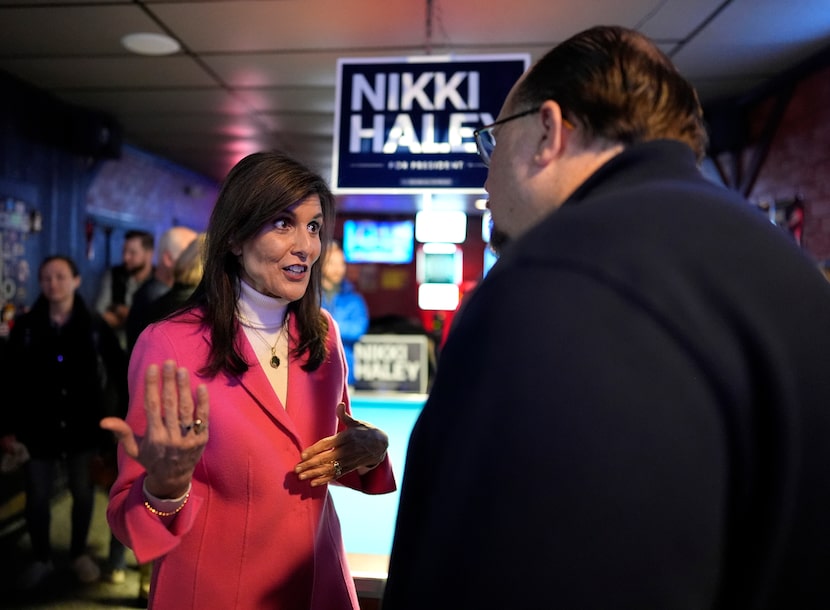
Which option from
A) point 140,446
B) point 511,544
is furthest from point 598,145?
point 140,446

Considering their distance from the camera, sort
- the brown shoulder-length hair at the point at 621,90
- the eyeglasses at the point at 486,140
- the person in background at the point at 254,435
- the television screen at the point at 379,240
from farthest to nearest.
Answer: the television screen at the point at 379,240 → the person in background at the point at 254,435 → the eyeglasses at the point at 486,140 → the brown shoulder-length hair at the point at 621,90

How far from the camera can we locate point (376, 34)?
3676 mm

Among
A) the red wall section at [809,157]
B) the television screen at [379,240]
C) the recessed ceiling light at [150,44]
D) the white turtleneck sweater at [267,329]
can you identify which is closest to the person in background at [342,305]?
the recessed ceiling light at [150,44]

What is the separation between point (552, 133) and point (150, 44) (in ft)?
12.7

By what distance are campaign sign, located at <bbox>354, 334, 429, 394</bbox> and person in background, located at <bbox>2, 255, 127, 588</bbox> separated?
133 cm

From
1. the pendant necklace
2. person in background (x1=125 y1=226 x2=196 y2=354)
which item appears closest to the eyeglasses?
the pendant necklace

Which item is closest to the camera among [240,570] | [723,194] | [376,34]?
[723,194]

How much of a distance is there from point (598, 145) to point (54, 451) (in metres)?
3.50

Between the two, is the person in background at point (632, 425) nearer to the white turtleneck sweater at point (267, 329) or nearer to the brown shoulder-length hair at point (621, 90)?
the brown shoulder-length hair at point (621, 90)

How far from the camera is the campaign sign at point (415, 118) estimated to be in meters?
2.91

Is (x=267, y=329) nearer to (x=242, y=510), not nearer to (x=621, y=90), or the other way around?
(x=242, y=510)

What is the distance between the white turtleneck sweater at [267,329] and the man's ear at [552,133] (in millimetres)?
718

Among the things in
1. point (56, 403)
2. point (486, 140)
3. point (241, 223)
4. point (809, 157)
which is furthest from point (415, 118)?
point (809, 157)

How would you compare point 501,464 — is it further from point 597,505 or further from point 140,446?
point 140,446
